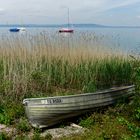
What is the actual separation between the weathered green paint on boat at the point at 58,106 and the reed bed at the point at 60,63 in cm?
130

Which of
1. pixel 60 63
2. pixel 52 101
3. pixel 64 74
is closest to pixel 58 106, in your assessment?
pixel 52 101

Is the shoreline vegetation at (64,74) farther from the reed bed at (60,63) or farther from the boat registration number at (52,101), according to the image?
the boat registration number at (52,101)

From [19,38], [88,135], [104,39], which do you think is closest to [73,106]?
[88,135]

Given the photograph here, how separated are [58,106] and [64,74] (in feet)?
9.92

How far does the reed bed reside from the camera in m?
9.14

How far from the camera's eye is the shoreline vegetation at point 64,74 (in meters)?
7.46

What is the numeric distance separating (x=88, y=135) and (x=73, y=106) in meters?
0.87

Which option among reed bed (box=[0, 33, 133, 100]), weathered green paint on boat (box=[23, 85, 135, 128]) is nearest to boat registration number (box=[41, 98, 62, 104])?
weathered green paint on boat (box=[23, 85, 135, 128])

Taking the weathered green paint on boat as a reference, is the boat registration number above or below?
above

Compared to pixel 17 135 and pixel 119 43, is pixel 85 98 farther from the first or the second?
pixel 119 43

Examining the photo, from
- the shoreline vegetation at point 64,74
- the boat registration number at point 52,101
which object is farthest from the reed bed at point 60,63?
the boat registration number at point 52,101

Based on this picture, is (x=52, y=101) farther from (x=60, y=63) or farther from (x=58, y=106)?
(x=60, y=63)

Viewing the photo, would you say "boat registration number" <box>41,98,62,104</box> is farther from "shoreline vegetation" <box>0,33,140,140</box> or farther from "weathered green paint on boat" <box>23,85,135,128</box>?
"shoreline vegetation" <box>0,33,140,140</box>

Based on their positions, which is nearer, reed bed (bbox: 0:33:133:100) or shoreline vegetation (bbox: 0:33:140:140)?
shoreline vegetation (bbox: 0:33:140:140)
